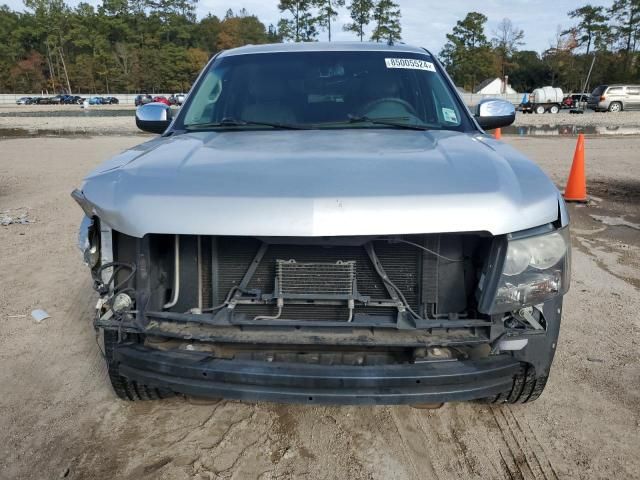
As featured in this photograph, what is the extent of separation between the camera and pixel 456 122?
123 inches

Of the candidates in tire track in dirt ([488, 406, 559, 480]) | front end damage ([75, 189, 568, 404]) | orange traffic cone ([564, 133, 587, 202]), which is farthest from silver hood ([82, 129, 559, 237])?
orange traffic cone ([564, 133, 587, 202])

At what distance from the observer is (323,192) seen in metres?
1.91

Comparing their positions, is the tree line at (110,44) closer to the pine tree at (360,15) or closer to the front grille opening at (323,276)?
the pine tree at (360,15)

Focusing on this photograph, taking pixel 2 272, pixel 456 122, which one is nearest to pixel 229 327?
pixel 456 122

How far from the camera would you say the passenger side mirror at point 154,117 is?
11.7ft

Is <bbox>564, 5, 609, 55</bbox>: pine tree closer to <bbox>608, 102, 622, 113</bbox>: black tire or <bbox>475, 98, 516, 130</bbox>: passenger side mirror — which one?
<bbox>608, 102, 622, 113</bbox>: black tire

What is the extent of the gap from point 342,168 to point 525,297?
909 mm

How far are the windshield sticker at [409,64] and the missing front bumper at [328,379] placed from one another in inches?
82.6

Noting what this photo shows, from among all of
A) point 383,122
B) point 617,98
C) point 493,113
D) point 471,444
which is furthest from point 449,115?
point 617,98

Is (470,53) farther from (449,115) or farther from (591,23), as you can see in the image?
(449,115)

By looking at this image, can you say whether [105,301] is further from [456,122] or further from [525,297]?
[456,122]

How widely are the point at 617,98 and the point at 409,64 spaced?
125ft

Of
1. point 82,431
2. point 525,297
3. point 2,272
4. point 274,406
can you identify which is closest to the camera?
point 525,297

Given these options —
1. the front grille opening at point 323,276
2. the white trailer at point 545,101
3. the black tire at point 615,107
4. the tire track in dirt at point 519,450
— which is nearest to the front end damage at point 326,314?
the front grille opening at point 323,276
